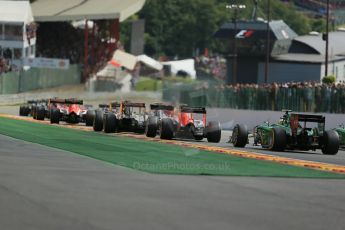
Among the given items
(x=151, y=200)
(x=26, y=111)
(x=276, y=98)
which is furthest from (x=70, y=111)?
(x=151, y=200)

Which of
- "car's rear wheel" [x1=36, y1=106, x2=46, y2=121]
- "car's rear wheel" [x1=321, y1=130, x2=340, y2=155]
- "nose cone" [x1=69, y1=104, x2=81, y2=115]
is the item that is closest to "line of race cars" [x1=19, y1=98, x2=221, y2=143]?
"car's rear wheel" [x1=321, y1=130, x2=340, y2=155]

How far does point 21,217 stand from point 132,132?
20.7 m

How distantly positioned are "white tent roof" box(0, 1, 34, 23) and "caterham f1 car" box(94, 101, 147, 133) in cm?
4634

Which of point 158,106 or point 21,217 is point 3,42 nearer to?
point 158,106

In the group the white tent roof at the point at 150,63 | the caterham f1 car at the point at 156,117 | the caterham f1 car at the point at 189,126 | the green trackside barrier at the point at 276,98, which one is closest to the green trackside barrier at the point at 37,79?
the green trackside barrier at the point at 276,98

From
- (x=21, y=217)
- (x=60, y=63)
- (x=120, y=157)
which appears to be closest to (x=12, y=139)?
(x=120, y=157)

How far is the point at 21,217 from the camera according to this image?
9.94 metres

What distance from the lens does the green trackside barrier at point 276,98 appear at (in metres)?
39.2

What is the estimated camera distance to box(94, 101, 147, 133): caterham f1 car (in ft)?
98.8

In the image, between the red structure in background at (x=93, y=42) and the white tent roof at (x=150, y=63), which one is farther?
the white tent roof at (x=150, y=63)

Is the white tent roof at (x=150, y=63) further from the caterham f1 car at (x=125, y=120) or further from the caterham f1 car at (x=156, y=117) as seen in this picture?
the caterham f1 car at (x=156, y=117)

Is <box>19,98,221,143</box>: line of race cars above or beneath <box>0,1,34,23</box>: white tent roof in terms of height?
beneath

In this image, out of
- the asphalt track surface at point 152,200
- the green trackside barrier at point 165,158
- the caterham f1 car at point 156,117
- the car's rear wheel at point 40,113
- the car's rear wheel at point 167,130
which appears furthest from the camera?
the car's rear wheel at point 40,113

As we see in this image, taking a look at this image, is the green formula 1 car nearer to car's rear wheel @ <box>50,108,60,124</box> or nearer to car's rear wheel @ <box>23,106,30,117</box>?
car's rear wheel @ <box>50,108,60,124</box>
